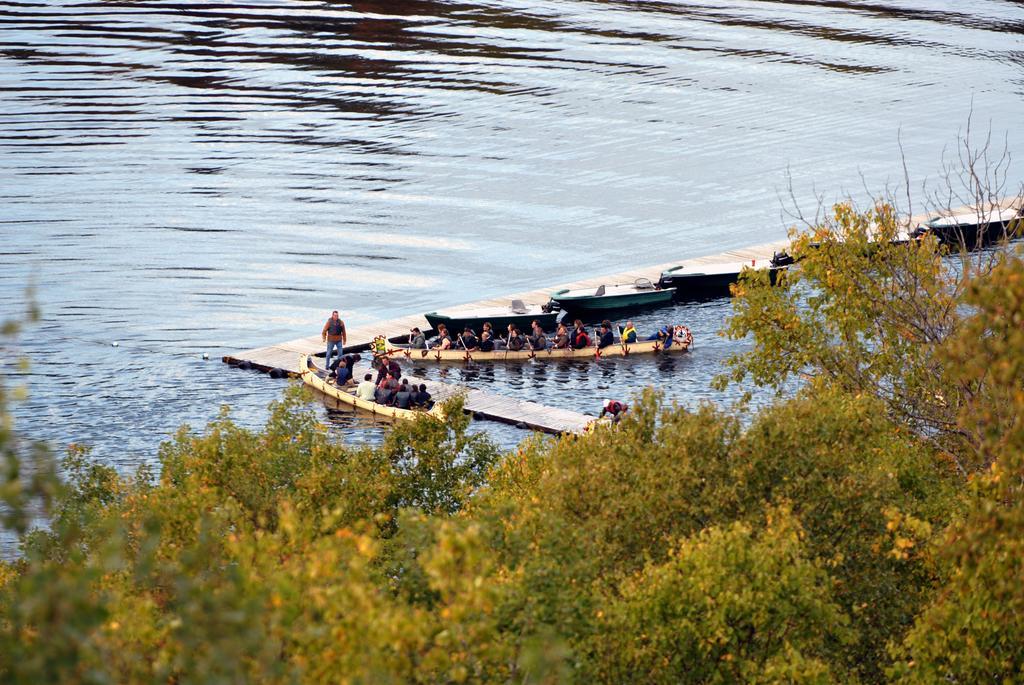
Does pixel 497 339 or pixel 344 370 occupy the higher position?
pixel 497 339

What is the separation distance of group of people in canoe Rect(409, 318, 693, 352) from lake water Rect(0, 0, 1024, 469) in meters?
1.37

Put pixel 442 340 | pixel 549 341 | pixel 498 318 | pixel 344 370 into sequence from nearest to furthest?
pixel 344 370
pixel 442 340
pixel 549 341
pixel 498 318

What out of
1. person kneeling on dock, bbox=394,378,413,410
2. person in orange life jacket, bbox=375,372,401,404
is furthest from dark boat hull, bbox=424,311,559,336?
person kneeling on dock, bbox=394,378,413,410

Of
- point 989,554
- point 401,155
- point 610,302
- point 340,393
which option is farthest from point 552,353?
point 401,155

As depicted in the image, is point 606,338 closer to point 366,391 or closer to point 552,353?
point 552,353

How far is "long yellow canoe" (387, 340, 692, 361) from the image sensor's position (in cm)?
5728

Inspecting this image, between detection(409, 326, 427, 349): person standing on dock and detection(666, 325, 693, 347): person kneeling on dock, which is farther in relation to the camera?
detection(409, 326, 427, 349): person standing on dock

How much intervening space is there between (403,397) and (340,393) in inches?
145

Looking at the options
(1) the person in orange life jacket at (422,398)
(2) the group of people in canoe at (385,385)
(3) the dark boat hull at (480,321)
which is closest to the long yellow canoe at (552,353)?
(3) the dark boat hull at (480,321)

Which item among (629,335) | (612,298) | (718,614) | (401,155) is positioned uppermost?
(401,155)

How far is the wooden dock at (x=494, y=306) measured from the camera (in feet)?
163

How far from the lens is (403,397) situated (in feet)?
164

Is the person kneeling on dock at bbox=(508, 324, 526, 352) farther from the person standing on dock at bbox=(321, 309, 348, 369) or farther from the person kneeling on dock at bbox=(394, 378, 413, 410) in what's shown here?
the person kneeling on dock at bbox=(394, 378, 413, 410)

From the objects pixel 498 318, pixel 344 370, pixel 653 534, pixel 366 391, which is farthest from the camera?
pixel 498 318
